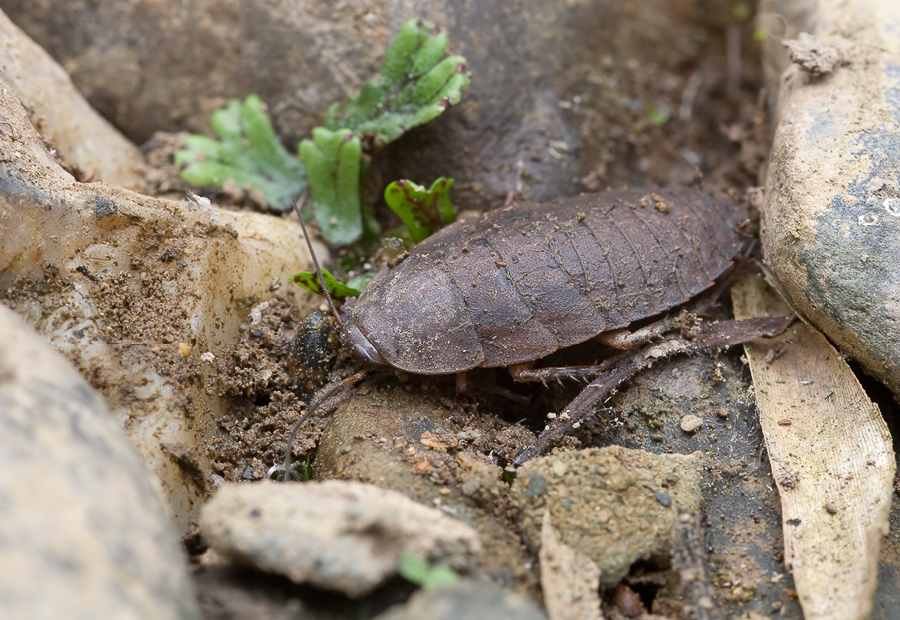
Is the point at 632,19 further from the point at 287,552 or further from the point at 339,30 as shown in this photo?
the point at 287,552

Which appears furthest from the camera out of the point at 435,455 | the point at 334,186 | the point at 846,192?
the point at 334,186

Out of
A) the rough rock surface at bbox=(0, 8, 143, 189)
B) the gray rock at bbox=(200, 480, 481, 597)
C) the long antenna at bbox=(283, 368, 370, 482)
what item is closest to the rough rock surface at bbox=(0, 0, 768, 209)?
the rough rock surface at bbox=(0, 8, 143, 189)

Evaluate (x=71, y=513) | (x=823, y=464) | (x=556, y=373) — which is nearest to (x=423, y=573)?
(x=71, y=513)

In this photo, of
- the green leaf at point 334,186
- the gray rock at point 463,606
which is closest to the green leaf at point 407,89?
the green leaf at point 334,186

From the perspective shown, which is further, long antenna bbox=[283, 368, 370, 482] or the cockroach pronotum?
the cockroach pronotum

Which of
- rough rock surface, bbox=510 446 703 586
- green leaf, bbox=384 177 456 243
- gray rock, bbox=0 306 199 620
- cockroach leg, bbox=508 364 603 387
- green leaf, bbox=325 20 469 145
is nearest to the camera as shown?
gray rock, bbox=0 306 199 620

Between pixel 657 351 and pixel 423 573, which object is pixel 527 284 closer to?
pixel 657 351

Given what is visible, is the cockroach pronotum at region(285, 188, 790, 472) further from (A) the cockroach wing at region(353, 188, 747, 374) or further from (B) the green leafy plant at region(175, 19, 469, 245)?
(B) the green leafy plant at region(175, 19, 469, 245)

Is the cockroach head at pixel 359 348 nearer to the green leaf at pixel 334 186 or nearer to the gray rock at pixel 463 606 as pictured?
the green leaf at pixel 334 186
